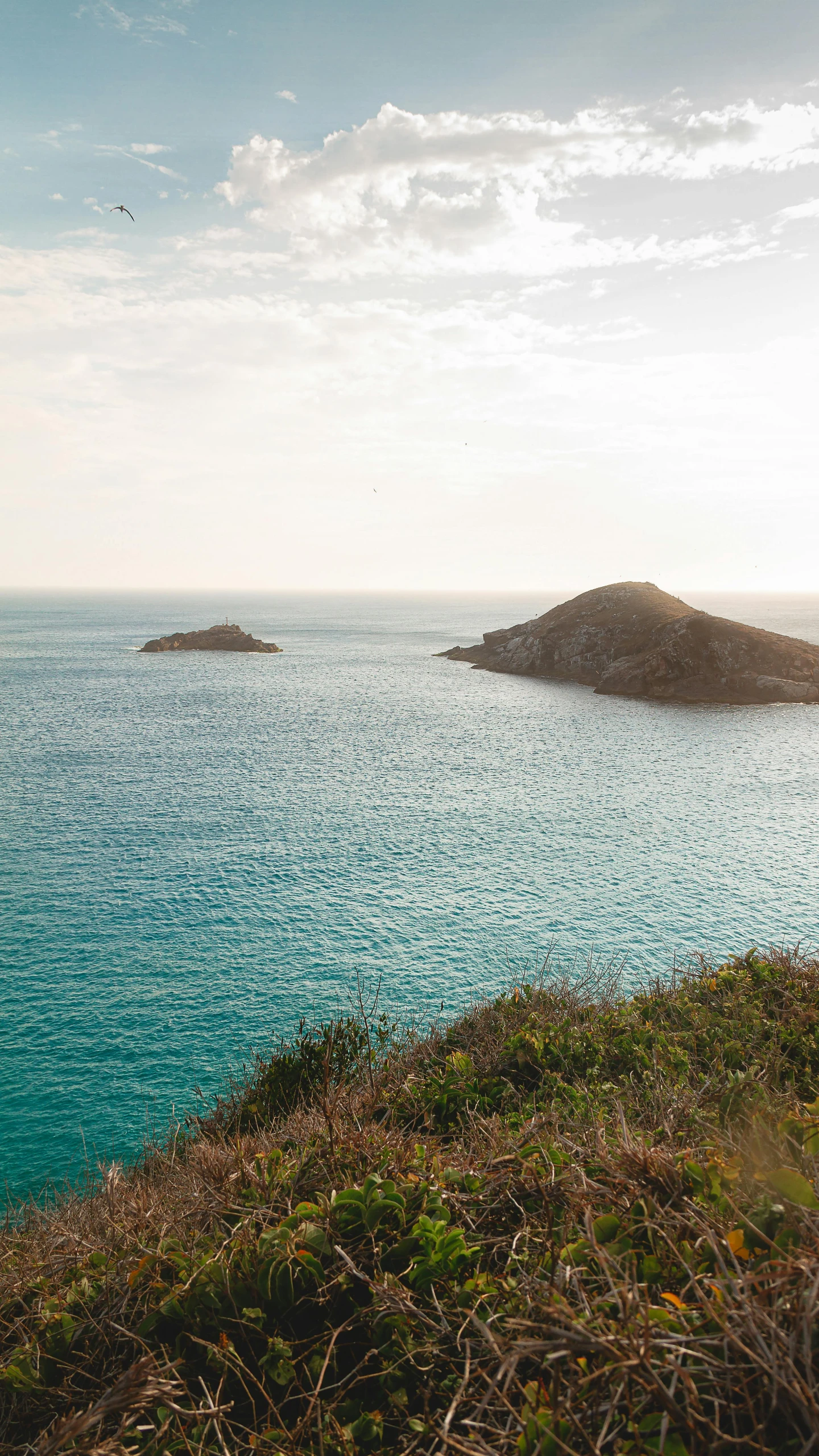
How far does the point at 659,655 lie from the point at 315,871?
8136 centimetres

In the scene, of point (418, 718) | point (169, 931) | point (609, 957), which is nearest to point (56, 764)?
point (169, 931)

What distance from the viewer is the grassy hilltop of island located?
3.94m

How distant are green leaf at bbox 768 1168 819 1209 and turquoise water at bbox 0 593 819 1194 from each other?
23245 millimetres

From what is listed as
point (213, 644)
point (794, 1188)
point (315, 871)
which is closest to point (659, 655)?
point (315, 871)

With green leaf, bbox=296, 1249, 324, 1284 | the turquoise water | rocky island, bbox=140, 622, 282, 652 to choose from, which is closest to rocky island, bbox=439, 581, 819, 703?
the turquoise water

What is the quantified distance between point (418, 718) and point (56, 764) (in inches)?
1646

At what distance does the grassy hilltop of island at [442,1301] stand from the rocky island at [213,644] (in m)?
154

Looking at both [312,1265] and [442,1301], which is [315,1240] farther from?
[442,1301]

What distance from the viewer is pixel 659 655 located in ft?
353

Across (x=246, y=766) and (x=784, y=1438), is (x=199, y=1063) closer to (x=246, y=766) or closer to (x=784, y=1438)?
(x=784, y=1438)

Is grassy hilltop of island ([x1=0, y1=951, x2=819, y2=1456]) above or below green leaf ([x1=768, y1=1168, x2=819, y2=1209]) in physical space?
below

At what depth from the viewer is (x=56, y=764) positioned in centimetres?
6419

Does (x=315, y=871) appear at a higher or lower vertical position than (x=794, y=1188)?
lower

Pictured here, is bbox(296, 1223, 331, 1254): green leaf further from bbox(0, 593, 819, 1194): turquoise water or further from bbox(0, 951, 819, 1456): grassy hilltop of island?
bbox(0, 593, 819, 1194): turquoise water
